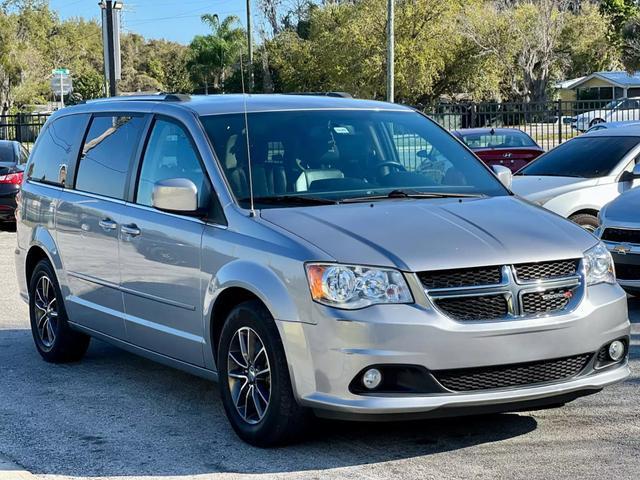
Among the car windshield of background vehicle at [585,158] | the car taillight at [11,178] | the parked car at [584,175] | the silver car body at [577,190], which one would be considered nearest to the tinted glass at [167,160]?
the silver car body at [577,190]

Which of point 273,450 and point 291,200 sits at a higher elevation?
point 291,200

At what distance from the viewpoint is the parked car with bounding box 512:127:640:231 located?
12047 millimetres

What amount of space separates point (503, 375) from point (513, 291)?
16.2 inches

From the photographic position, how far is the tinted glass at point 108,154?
7.13 m

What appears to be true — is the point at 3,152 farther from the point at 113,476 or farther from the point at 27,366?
the point at 113,476

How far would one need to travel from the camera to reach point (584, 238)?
5.75m

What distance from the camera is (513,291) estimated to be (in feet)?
17.2

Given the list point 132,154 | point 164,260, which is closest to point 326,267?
point 164,260

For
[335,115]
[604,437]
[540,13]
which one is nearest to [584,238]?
[604,437]

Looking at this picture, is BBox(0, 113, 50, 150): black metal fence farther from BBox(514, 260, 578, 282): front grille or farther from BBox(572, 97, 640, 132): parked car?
BBox(514, 260, 578, 282): front grille

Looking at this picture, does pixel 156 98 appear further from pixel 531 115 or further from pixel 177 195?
pixel 531 115

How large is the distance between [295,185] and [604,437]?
216 centimetres

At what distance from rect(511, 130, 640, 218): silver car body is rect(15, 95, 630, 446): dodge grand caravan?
16.5ft

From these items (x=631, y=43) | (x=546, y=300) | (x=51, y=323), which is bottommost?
(x=51, y=323)
